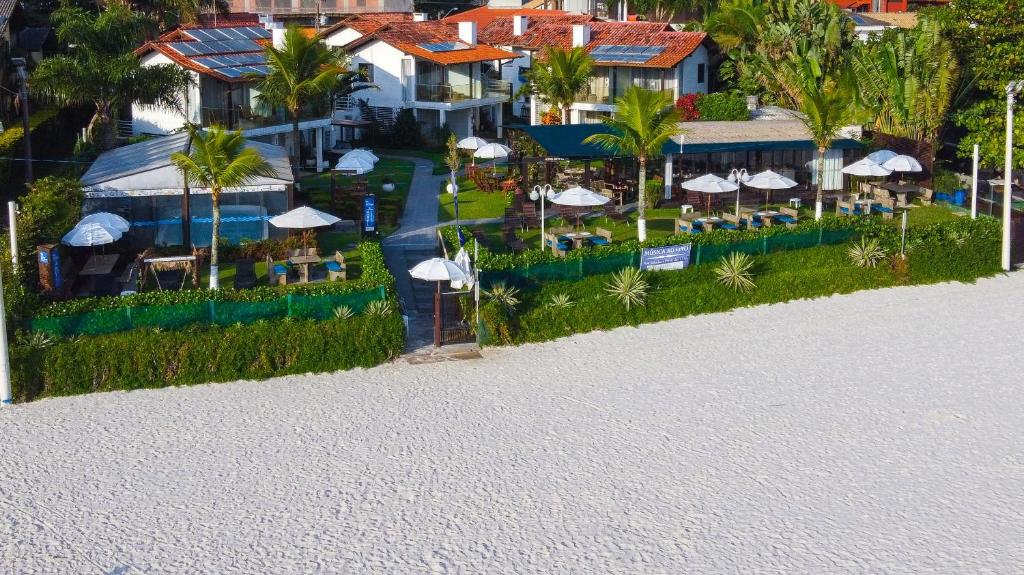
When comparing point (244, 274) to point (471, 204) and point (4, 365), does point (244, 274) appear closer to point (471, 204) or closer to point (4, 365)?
point (4, 365)

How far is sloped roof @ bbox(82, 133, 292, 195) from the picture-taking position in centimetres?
3338

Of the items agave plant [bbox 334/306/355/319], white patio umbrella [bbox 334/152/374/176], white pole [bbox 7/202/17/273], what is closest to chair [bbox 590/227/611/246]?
agave plant [bbox 334/306/355/319]

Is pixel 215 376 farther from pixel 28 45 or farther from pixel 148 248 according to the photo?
pixel 28 45

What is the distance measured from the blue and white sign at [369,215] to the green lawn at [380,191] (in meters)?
1.29

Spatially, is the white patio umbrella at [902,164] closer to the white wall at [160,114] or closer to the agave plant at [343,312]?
the agave plant at [343,312]

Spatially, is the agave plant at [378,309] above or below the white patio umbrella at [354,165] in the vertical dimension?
below

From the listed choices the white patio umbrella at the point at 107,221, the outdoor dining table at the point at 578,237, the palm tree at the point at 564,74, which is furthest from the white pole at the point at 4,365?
the palm tree at the point at 564,74

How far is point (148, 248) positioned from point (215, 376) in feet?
31.5

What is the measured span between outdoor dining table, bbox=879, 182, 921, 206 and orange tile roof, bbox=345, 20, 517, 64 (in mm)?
22471

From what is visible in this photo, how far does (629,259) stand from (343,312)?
7976mm

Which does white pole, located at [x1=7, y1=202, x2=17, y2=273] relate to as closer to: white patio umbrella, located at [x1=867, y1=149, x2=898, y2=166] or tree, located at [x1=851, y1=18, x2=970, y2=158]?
white patio umbrella, located at [x1=867, y1=149, x2=898, y2=166]

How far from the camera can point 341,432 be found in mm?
22406

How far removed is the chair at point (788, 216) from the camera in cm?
3716

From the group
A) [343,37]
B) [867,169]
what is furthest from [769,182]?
[343,37]
